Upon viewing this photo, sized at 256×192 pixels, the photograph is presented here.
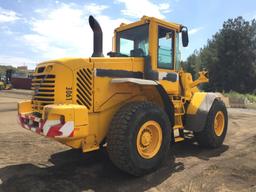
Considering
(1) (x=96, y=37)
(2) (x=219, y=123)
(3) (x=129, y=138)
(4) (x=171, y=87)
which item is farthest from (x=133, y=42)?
(2) (x=219, y=123)

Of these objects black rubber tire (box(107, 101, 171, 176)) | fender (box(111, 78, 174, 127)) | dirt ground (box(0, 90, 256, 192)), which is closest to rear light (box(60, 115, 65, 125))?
black rubber tire (box(107, 101, 171, 176))

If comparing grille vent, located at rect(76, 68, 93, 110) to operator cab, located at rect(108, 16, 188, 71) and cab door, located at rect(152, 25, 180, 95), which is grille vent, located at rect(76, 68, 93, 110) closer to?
operator cab, located at rect(108, 16, 188, 71)

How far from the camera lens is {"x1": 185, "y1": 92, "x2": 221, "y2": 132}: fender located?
24.2 feet

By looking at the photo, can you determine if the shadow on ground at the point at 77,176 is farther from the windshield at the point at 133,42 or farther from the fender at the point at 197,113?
the windshield at the point at 133,42

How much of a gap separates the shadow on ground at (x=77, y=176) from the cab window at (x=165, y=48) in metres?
2.06

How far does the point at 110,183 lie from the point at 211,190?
162 centimetres

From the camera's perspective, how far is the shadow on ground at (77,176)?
5109 mm

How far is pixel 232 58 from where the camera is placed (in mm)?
50406

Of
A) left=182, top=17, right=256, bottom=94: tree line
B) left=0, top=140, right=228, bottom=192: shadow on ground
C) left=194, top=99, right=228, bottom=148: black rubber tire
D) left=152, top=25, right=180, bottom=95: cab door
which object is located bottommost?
left=0, top=140, right=228, bottom=192: shadow on ground

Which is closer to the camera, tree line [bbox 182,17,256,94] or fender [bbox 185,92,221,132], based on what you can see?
fender [bbox 185,92,221,132]

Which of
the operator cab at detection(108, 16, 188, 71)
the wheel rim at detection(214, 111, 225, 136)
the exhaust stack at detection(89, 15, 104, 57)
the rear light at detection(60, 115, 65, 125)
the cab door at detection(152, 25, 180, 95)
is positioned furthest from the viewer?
the wheel rim at detection(214, 111, 225, 136)

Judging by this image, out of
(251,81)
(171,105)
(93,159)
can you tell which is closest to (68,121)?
(93,159)

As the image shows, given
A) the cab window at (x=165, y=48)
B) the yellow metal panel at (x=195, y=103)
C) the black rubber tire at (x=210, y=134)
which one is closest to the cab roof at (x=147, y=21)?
the cab window at (x=165, y=48)

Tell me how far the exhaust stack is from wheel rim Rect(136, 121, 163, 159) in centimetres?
179
